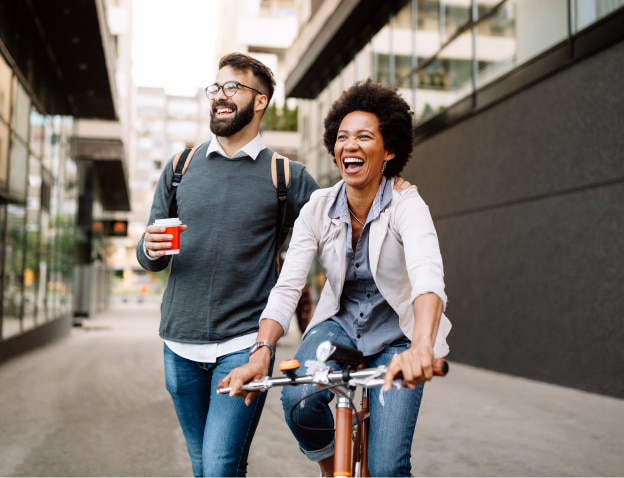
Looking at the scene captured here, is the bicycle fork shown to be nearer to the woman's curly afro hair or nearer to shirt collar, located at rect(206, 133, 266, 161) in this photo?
→ the woman's curly afro hair

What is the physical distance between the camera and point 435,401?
8.19 metres

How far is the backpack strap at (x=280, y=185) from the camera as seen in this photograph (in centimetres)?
306

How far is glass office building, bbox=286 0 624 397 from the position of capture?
839cm

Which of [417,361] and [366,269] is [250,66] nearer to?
[366,269]

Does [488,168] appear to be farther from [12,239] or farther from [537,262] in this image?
[12,239]

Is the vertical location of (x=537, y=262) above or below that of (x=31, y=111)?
below

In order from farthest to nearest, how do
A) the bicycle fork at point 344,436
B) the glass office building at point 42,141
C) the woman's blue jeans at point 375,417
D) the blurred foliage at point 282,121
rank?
the blurred foliage at point 282,121
the glass office building at point 42,141
the woman's blue jeans at point 375,417
the bicycle fork at point 344,436

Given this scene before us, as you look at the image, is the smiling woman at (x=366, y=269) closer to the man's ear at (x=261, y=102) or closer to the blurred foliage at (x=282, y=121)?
the man's ear at (x=261, y=102)

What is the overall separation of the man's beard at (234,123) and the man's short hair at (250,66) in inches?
5.4

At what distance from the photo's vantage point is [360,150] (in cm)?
263

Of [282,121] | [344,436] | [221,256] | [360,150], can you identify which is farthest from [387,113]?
[282,121]

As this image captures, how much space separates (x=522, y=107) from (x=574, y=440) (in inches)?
226

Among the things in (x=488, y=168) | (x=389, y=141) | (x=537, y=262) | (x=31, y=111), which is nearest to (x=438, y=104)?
(x=488, y=168)

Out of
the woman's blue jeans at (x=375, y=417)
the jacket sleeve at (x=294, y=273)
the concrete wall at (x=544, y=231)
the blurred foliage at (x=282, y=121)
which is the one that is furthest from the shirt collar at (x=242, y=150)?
the blurred foliage at (x=282, y=121)
